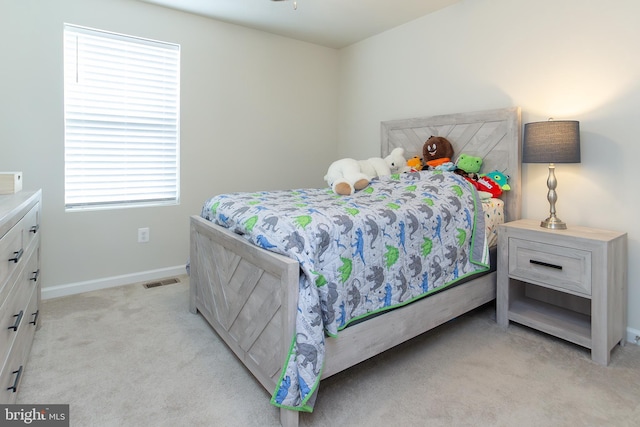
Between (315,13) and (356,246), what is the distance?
2.40m

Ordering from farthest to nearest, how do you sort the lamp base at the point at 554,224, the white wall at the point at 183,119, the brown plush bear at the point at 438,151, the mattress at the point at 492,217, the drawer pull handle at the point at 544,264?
the brown plush bear at the point at 438,151, the white wall at the point at 183,119, the mattress at the point at 492,217, the lamp base at the point at 554,224, the drawer pull handle at the point at 544,264

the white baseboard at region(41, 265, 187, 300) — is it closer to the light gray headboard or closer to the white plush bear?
the white plush bear

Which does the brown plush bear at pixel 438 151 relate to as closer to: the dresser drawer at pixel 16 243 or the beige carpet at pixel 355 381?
the beige carpet at pixel 355 381

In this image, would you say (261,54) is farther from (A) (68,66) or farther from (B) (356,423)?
(B) (356,423)

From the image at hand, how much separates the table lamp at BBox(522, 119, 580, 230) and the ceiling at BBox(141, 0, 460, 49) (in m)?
1.43

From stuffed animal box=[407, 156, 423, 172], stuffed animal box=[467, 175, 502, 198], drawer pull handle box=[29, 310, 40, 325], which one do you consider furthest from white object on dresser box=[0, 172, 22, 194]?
stuffed animal box=[467, 175, 502, 198]

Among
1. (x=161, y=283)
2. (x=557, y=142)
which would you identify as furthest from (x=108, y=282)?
(x=557, y=142)

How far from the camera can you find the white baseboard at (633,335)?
83.8 inches

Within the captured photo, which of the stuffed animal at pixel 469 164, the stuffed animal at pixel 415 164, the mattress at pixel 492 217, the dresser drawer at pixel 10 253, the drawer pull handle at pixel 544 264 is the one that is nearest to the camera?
the dresser drawer at pixel 10 253

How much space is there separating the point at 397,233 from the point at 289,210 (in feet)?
1.79

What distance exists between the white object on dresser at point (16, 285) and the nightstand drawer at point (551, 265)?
8.12 ft

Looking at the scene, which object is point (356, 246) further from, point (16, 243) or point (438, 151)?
point (438, 151)

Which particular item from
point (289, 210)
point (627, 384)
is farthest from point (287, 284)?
point (627, 384)

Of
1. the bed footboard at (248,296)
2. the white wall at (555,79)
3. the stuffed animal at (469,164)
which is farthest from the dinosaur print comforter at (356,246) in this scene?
the white wall at (555,79)
